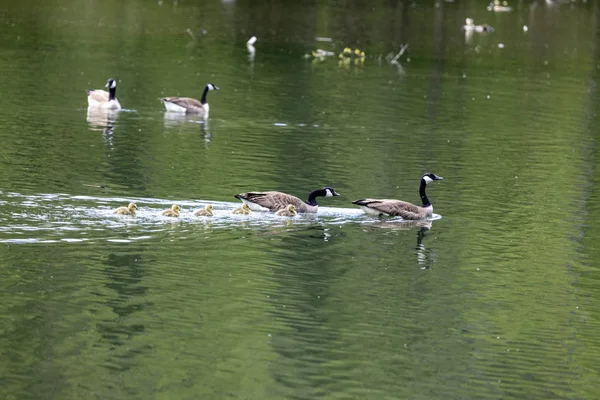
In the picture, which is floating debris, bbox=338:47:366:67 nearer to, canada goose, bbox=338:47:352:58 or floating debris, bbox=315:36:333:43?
canada goose, bbox=338:47:352:58

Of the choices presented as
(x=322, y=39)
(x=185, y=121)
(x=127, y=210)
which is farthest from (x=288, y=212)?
(x=322, y=39)

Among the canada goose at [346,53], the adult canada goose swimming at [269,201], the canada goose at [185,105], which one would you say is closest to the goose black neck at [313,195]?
the adult canada goose swimming at [269,201]

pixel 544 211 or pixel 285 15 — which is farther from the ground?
pixel 285 15

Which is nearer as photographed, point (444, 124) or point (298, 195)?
point (298, 195)

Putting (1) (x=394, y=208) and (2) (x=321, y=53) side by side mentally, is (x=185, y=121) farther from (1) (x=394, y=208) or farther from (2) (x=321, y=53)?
(2) (x=321, y=53)

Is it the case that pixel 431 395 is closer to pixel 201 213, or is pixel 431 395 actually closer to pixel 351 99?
pixel 201 213

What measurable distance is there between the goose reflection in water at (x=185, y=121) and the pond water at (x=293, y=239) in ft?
0.46

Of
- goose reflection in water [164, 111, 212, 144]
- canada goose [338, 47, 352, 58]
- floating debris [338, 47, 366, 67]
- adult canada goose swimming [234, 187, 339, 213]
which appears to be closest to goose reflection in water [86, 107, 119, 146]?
goose reflection in water [164, 111, 212, 144]

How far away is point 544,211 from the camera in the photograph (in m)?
25.2

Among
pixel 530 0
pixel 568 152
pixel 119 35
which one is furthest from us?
pixel 530 0

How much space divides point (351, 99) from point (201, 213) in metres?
19.8

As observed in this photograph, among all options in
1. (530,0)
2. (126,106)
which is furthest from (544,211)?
(530,0)

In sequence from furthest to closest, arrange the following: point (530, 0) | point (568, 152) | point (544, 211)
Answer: point (530, 0) < point (568, 152) < point (544, 211)

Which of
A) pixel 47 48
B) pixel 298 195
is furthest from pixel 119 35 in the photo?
pixel 298 195
